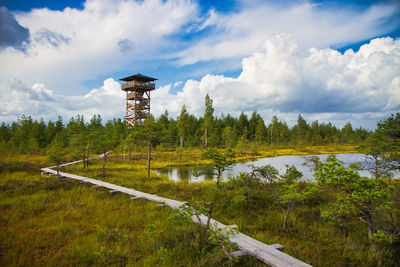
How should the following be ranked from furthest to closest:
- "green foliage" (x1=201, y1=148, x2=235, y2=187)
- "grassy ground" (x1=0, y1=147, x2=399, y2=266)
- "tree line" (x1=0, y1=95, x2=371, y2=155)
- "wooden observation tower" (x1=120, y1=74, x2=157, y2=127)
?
"wooden observation tower" (x1=120, y1=74, x2=157, y2=127) < "tree line" (x1=0, y1=95, x2=371, y2=155) < "green foliage" (x1=201, y1=148, x2=235, y2=187) < "grassy ground" (x1=0, y1=147, x2=399, y2=266)

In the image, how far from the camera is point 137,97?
54.3m

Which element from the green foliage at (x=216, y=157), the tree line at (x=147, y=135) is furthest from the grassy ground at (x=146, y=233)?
the tree line at (x=147, y=135)

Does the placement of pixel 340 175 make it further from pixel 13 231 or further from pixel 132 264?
pixel 13 231

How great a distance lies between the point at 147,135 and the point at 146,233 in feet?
47.2

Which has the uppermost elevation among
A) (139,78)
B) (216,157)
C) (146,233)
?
(139,78)

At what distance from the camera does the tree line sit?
28406 mm

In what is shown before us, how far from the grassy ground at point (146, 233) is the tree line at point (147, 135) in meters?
10.2

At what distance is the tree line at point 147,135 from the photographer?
28.4 metres

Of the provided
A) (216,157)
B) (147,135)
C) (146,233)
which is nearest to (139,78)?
(147,135)

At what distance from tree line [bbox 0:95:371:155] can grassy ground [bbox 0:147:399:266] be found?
10201 mm

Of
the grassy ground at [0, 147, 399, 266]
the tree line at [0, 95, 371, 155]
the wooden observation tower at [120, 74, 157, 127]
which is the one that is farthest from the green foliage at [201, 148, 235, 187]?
the wooden observation tower at [120, 74, 157, 127]

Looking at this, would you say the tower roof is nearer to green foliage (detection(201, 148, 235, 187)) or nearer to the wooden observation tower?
A: the wooden observation tower

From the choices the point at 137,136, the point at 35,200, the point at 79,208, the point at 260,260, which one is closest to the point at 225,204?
the point at 260,260

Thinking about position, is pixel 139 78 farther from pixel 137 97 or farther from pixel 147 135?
pixel 147 135
